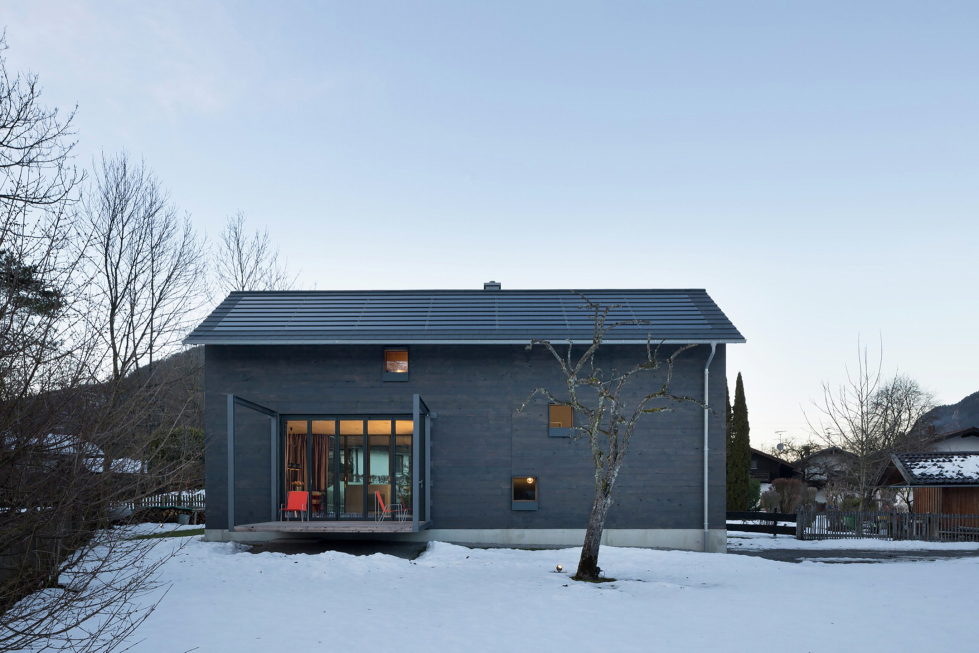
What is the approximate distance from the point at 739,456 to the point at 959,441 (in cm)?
1477

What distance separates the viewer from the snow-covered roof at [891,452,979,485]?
24.0 metres

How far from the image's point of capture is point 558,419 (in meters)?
17.9

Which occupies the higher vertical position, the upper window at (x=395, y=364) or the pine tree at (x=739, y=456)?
the upper window at (x=395, y=364)

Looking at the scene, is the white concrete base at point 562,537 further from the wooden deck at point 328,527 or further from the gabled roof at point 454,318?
the gabled roof at point 454,318

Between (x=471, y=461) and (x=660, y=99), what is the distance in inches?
493

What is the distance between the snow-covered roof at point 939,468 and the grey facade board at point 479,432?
1105 cm

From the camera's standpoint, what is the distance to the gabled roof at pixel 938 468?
24016mm

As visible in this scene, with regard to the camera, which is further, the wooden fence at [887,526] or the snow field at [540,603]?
the wooden fence at [887,526]

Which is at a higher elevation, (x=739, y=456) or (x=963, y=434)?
(x=963, y=434)

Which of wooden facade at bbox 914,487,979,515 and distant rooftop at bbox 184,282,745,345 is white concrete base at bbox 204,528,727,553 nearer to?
distant rooftop at bbox 184,282,745,345

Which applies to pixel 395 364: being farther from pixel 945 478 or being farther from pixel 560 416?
pixel 945 478

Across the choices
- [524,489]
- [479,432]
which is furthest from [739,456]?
[479,432]

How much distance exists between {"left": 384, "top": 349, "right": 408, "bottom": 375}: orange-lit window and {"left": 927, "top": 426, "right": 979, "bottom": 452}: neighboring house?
3369 cm

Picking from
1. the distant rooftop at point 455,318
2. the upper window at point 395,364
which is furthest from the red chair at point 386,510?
the distant rooftop at point 455,318
